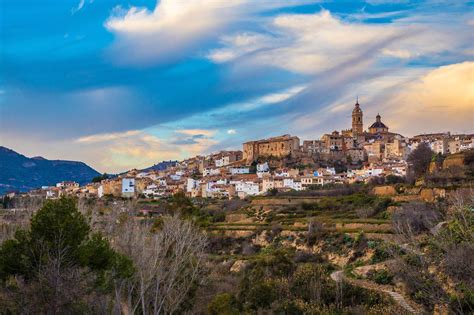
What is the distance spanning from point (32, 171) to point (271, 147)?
7692cm

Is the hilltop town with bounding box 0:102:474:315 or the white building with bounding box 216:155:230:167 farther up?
the white building with bounding box 216:155:230:167

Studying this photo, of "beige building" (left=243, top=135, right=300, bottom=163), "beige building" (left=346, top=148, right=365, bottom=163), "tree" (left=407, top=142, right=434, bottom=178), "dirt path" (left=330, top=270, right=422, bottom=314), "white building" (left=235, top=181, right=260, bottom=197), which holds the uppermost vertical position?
"beige building" (left=243, top=135, right=300, bottom=163)

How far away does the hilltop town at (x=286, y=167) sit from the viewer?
73500 millimetres

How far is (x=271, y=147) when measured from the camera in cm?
9662

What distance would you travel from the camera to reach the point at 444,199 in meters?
35.4

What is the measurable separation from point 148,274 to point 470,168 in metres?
32.7

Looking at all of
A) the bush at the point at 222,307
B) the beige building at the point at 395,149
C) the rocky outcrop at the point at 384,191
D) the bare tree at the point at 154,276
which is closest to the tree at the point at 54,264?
the bare tree at the point at 154,276

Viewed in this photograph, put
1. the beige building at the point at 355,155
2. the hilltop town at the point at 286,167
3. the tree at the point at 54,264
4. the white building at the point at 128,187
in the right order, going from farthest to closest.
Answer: the beige building at the point at 355,155 → the white building at the point at 128,187 → the hilltop town at the point at 286,167 → the tree at the point at 54,264

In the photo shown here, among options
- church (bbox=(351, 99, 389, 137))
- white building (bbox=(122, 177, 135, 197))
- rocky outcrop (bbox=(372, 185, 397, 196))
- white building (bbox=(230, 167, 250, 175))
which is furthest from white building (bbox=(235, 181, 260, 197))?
church (bbox=(351, 99, 389, 137))

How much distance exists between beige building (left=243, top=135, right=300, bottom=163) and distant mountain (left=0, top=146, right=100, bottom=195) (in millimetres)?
52587

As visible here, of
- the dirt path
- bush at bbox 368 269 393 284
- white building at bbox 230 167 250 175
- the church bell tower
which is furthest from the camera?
the church bell tower

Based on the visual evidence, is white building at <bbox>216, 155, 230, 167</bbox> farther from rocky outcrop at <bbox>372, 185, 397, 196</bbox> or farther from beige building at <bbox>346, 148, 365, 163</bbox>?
rocky outcrop at <bbox>372, 185, 397, 196</bbox>

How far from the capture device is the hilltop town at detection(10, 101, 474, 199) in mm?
73500

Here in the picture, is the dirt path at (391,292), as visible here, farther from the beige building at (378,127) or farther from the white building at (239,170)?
the beige building at (378,127)
